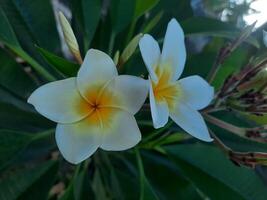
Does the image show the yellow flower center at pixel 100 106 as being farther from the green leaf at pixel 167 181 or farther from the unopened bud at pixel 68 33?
the green leaf at pixel 167 181

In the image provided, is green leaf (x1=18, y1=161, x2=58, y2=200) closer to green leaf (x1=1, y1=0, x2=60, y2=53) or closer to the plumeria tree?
the plumeria tree

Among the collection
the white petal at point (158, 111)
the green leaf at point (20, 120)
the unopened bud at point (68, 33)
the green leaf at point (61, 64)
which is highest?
the unopened bud at point (68, 33)

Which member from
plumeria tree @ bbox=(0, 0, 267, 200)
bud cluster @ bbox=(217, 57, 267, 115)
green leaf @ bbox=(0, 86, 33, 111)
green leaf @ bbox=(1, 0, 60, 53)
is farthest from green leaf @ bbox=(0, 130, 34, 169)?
bud cluster @ bbox=(217, 57, 267, 115)

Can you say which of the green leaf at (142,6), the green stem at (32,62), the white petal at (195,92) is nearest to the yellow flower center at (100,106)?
the white petal at (195,92)

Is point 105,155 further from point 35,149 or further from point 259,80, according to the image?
point 259,80

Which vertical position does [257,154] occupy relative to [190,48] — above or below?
above

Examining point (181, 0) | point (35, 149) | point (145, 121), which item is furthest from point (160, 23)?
point (35, 149)
